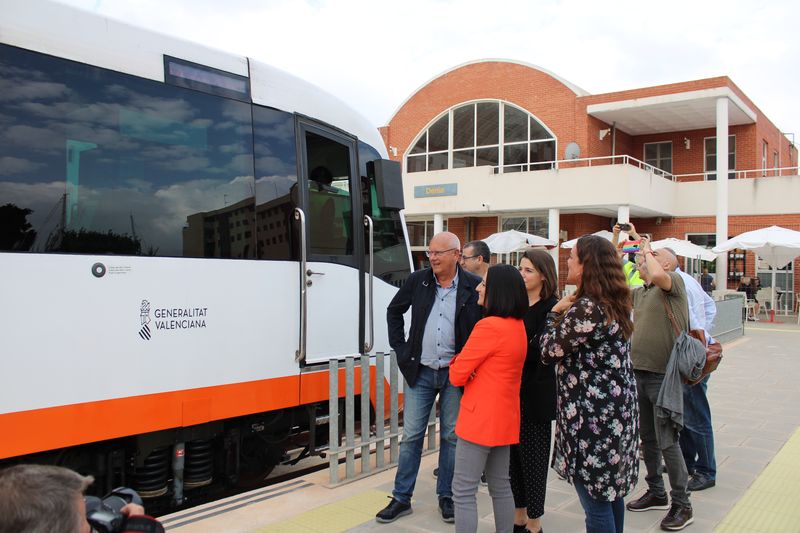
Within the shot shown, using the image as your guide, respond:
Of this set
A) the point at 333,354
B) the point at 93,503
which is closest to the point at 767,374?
the point at 333,354

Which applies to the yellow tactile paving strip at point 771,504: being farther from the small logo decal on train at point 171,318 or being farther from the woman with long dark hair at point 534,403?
the small logo decal on train at point 171,318

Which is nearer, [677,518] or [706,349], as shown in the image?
[677,518]

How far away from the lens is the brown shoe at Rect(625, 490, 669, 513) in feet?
15.2

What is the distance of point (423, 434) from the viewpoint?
448 centimetres

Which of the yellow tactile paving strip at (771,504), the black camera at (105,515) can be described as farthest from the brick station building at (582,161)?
the black camera at (105,515)

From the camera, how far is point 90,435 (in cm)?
376

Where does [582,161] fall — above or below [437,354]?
above

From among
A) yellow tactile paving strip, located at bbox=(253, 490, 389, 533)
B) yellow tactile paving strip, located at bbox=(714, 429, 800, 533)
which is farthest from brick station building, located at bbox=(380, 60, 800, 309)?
yellow tactile paving strip, located at bbox=(253, 490, 389, 533)

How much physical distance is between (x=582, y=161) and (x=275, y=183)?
23.1 meters

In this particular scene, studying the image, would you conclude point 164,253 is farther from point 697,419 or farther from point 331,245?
point 697,419

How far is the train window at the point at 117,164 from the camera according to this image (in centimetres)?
366

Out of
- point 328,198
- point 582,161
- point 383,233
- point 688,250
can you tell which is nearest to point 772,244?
point 688,250

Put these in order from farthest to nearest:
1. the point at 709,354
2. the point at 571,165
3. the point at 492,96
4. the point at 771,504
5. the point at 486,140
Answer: the point at 486,140 < the point at 492,96 < the point at 571,165 < the point at 771,504 < the point at 709,354

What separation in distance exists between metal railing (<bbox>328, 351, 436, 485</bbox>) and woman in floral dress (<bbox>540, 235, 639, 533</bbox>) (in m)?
1.96
